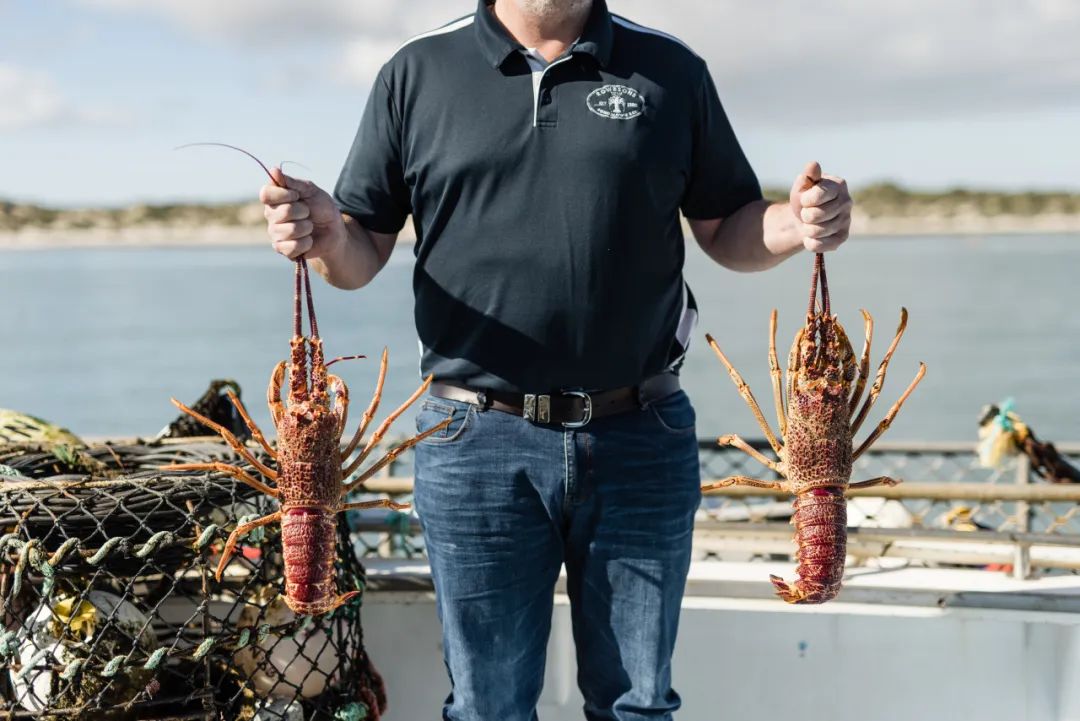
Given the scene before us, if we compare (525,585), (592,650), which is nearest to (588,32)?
(525,585)

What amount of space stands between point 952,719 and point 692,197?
4.91 feet

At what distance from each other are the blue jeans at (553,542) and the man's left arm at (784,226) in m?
0.31

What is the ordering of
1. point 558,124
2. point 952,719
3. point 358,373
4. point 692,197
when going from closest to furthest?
1. point 558,124
2. point 692,197
3. point 952,719
4. point 358,373

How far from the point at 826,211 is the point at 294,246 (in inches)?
34.0

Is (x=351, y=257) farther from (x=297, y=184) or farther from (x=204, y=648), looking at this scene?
(x=204, y=648)

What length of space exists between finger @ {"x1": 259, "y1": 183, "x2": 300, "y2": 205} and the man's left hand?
0.82 metres

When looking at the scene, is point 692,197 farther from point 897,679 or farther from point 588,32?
point 897,679

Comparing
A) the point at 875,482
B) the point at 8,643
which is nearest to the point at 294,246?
the point at 8,643

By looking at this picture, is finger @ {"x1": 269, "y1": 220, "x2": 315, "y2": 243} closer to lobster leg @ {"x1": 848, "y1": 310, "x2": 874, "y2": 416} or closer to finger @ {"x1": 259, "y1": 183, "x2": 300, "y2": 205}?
finger @ {"x1": 259, "y1": 183, "x2": 300, "y2": 205}

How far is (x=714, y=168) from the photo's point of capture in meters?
1.96

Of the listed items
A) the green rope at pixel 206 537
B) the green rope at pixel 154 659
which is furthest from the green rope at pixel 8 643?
the green rope at pixel 206 537

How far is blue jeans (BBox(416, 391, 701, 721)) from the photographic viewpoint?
1868 mm

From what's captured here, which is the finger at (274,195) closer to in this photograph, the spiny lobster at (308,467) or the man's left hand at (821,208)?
the spiny lobster at (308,467)

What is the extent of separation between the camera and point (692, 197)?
199cm
